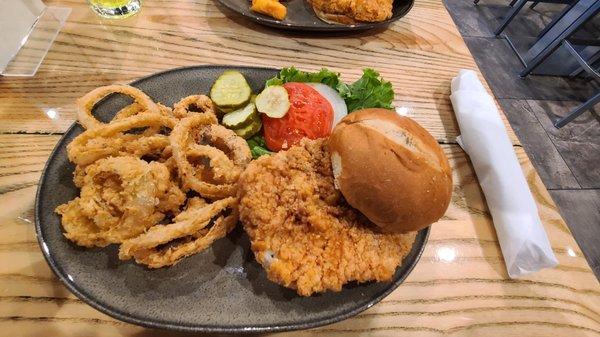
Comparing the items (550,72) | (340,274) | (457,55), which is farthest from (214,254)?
(550,72)

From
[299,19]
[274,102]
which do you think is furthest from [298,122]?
[299,19]

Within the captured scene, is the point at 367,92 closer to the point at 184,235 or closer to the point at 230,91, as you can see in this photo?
the point at 230,91

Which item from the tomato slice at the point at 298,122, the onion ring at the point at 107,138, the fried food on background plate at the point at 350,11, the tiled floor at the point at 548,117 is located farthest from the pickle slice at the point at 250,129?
the tiled floor at the point at 548,117

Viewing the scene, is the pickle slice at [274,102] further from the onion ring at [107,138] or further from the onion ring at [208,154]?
the onion ring at [107,138]

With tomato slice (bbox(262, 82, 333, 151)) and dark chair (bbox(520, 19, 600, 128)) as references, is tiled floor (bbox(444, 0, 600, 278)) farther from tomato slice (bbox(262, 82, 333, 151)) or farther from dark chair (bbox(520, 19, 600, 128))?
tomato slice (bbox(262, 82, 333, 151))

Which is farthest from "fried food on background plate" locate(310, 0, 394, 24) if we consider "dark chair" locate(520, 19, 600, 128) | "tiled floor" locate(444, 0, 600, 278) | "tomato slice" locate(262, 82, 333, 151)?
"dark chair" locate(520, 19, 600, 128)
